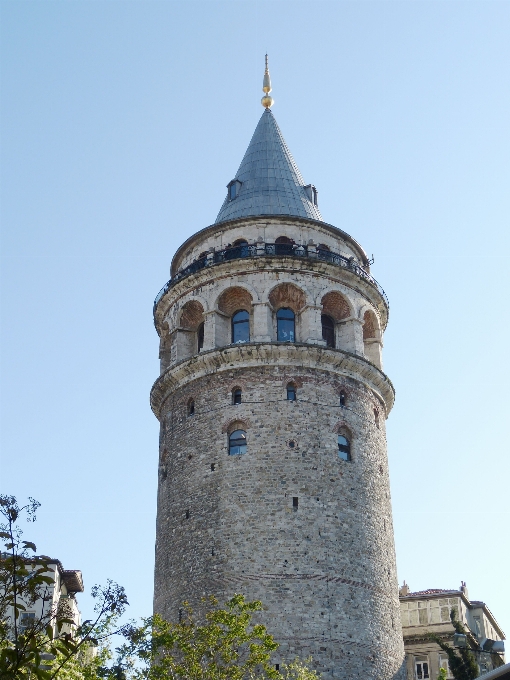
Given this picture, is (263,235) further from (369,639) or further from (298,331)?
(369,639)

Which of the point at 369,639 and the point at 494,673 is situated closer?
the point at 494,673

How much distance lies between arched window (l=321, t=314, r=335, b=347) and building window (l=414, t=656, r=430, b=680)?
49.1 feet

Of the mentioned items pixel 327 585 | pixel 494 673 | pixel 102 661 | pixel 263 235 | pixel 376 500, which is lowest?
pixel 494 673

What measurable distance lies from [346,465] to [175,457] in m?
6.17

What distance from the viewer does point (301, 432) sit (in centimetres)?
3266

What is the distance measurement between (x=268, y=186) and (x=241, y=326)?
7.02 meters

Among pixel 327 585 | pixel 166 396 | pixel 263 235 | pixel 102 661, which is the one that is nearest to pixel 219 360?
pixel 166 396

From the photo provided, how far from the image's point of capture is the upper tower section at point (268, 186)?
126 feet

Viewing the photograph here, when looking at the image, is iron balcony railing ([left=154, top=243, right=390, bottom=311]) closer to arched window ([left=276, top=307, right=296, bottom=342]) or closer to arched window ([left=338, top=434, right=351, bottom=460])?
arched window ([left=276, top=307, right=296, bottom=342])

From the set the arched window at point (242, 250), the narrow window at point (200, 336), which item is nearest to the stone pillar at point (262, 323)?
the arched window at point (242, 250)

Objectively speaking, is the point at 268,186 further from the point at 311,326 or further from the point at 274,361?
the point at 274,361

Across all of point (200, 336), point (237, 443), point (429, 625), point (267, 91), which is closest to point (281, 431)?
point (237, 443)

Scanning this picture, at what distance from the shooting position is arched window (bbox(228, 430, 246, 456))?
32.7 m

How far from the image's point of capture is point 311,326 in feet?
115
